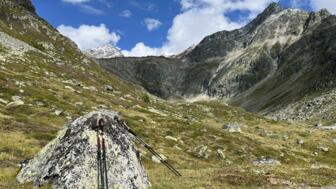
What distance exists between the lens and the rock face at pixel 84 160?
2522 centimetres

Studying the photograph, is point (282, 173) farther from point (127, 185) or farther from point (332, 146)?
point (332, 146)

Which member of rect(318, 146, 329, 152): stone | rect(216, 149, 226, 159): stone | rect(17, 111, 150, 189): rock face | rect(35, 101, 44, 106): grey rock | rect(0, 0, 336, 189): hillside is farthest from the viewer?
rect(318, 146, 329, 152): stone

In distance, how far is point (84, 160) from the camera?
1013 inches

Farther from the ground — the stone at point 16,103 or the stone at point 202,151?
the stone at point 16,103

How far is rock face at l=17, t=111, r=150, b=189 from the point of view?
82.7 ft

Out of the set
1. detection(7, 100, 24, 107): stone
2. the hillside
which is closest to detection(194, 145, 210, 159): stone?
the hillside

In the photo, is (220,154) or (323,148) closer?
(220,154)

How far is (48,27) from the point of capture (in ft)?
640

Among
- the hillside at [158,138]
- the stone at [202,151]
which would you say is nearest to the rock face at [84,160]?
the hillside at [158,138]

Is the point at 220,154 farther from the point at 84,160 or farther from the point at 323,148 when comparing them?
the point at 84,160

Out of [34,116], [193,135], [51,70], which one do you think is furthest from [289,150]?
[51,70]

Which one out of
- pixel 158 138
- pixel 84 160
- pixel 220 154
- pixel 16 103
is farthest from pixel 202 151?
pixel 84 160

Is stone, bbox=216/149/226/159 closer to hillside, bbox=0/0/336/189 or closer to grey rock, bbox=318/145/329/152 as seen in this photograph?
hillside, bbox=0/0/336/189

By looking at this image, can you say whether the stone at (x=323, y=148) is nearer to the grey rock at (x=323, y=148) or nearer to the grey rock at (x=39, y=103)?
the grey rock at (x=323, y=148)
